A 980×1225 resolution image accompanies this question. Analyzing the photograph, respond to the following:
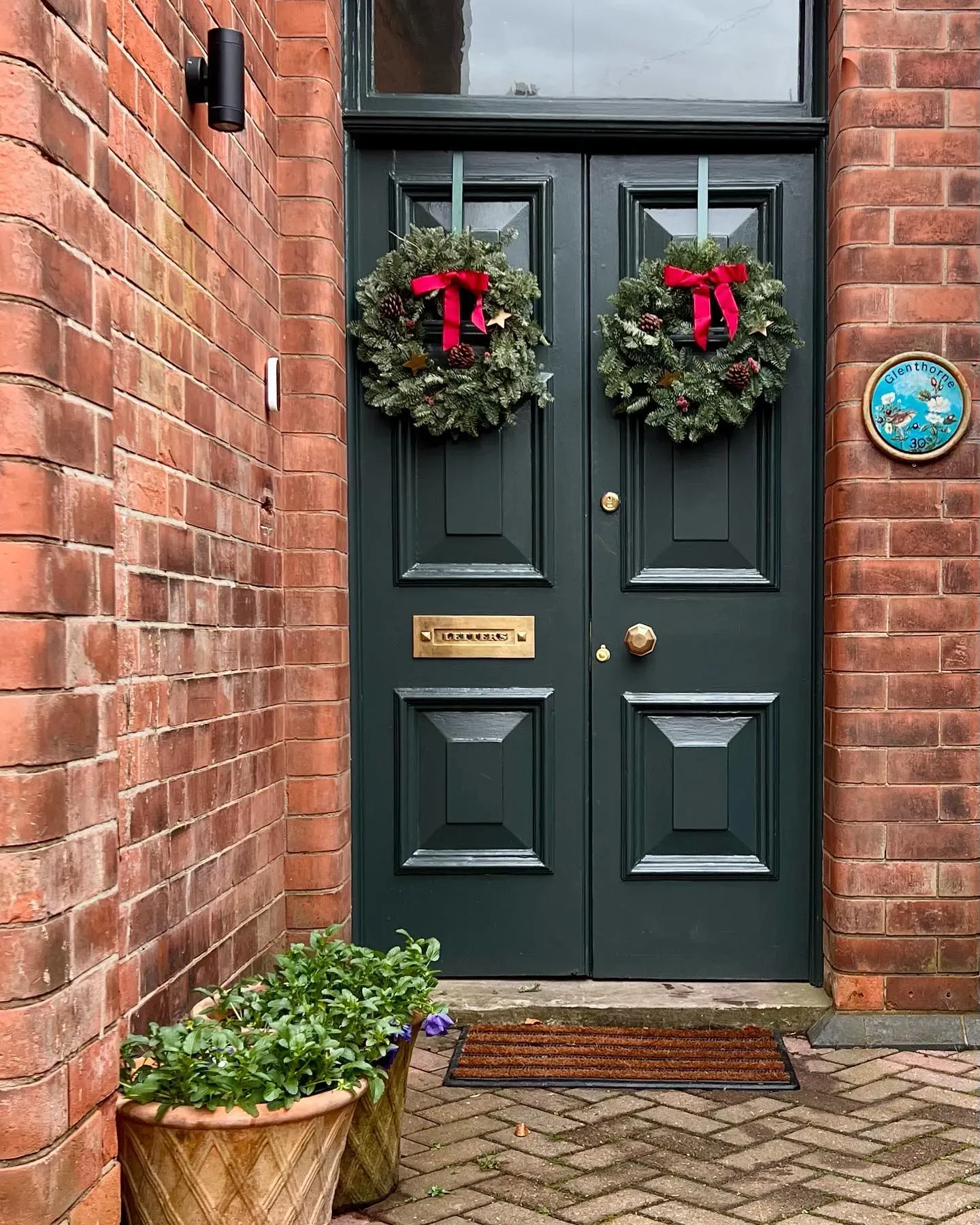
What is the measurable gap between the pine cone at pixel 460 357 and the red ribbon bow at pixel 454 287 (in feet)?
0.14

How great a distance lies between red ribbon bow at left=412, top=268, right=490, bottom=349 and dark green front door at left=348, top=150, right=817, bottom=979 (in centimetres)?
30

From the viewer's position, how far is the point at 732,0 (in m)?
4.08

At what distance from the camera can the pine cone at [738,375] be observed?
3869 millimetres

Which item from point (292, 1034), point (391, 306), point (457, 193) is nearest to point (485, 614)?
point (391, 306)

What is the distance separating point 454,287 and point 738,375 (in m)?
0.90

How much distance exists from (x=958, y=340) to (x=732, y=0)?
133 centimetres

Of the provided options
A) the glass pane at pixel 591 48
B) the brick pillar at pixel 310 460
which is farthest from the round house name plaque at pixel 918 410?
the brick pillar at pixel 310 460

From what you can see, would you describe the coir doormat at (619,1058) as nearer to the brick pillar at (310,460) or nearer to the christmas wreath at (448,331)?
the brick pillar at (310,460)

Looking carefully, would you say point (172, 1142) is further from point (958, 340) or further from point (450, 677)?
point (958, 340)

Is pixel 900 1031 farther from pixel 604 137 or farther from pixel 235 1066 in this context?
pixel 604 137

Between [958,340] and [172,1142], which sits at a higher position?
[958,340]

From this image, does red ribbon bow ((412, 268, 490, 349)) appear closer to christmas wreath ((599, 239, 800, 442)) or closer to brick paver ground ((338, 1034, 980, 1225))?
christmas wreath ((599, 239, 800, 442))

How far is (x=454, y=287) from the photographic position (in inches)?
151

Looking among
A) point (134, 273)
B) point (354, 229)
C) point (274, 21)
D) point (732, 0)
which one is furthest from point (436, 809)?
point (732, 0)
